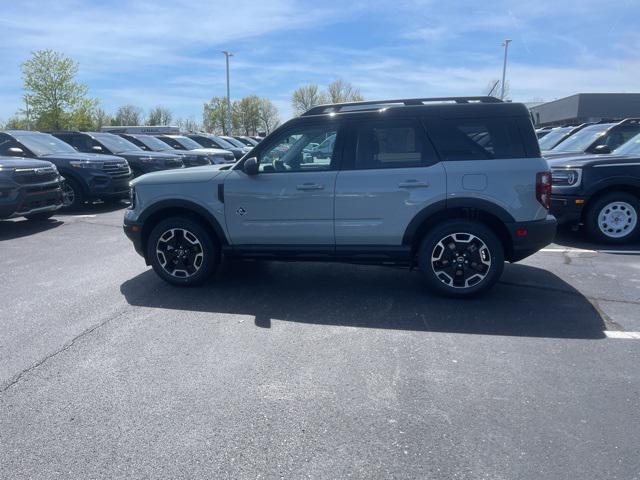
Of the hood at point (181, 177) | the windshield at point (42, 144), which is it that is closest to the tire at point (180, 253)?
the hood at point (181, 177)

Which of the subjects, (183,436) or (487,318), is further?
(487,318)

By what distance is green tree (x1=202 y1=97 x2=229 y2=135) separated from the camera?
6806cm

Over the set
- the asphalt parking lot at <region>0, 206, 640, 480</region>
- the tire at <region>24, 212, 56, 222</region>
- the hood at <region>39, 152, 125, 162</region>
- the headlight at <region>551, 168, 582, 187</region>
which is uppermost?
the hood at <region>39, 152, 125, 162</region>

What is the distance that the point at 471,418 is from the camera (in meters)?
3.30

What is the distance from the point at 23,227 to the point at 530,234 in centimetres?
930

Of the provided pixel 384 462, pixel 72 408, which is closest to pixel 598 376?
pixel 384 462

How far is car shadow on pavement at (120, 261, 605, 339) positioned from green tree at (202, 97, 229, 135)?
2496 inches

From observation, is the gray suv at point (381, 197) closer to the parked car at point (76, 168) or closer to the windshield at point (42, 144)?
the parked car at point (76, 168)

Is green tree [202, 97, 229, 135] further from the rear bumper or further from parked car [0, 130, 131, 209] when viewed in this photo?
the rear bumper

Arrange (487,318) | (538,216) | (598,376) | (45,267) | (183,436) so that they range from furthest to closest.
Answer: (45,267) → (538,216) → (487,318) → (598,376) → (183,436)

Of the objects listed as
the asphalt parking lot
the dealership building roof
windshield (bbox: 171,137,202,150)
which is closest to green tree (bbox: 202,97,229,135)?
the dealership building roof

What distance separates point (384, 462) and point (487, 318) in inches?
99.8

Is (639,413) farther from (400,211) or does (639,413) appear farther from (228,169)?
(228,169)

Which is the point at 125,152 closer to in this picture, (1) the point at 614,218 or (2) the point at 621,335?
(1) the point at 614,218
